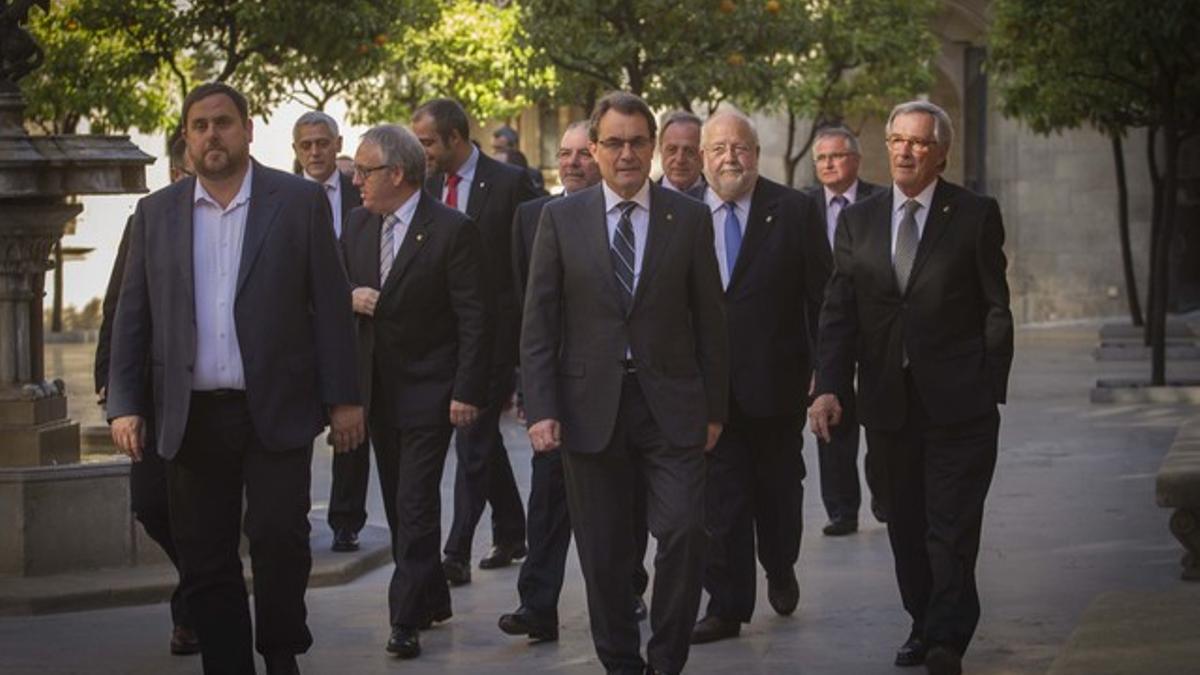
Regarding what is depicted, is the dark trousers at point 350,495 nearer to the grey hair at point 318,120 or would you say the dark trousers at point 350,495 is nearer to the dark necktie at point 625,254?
the grey hair at point 318,120

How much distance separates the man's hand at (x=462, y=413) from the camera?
426 inches

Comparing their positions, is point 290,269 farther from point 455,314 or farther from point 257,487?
point 455,314

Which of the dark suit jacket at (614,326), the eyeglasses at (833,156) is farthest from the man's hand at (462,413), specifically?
the eyeglasses at (833,156)

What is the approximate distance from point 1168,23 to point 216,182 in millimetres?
13015

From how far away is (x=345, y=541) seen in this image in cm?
1352

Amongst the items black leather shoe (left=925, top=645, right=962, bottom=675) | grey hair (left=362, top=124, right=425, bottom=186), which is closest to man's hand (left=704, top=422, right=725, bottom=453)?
black leather shoe (left=925, top=645, right=962, bottom=675)

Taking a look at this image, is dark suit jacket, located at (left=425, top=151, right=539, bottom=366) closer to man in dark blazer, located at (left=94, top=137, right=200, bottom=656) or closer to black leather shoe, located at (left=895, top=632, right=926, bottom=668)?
man in dark blazer, located at (left=94, top=137, right=200, bottom=656)

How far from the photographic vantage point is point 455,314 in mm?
11117

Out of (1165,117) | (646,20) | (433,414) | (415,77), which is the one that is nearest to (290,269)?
(433,414)

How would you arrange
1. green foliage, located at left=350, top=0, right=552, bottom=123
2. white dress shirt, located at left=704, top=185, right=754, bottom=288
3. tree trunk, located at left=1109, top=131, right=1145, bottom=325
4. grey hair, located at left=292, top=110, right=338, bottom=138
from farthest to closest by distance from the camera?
green foliage, located at left=350, top=0, right=552, bottom=123
tree trunk, located at left=1109, top=131, right=1145, bottom=325
grey hair, located at left=292, top=110, right=338, bottom=138
white dress shirt, located at left=704, top=185, right=754, bottom=288

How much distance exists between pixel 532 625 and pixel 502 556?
229 cm

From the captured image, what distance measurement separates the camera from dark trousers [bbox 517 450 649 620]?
10992 mm

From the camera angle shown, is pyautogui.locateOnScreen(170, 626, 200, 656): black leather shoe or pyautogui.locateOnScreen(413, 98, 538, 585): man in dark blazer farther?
pyautogui.locateOnScreen(413, 98, 538, 585): man in dark blazer

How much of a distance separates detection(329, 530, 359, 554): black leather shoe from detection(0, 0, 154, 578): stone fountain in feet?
4.10
